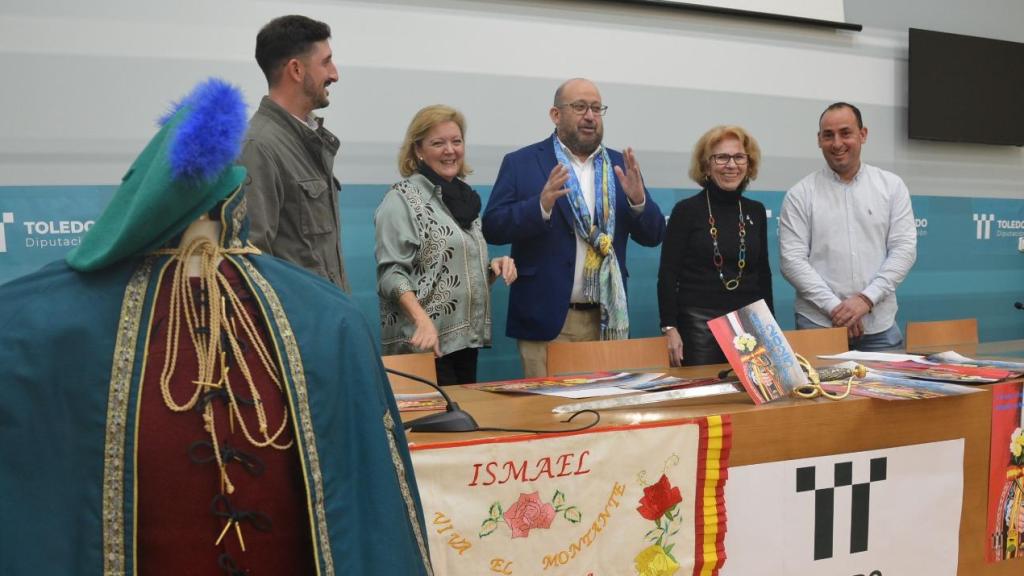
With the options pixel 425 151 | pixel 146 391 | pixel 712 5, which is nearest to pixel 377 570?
pixel 146 391

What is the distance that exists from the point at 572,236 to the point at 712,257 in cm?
52

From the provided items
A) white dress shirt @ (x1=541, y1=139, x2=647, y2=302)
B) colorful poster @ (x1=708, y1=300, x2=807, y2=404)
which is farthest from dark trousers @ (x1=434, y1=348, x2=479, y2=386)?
colorful poster @ (x1=708, y1=300, x2=807, y2=404)

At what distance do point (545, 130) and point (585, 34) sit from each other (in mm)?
487

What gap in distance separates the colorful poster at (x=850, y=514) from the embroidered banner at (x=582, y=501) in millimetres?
81

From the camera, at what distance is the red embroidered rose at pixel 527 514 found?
1651mm

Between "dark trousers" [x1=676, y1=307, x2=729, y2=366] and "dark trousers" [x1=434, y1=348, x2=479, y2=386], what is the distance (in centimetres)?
78

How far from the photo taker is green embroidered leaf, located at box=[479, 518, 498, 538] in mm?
1624

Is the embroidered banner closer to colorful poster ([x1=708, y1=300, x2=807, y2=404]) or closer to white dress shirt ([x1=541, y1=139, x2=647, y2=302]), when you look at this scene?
colorful poster ([x1=708, y1=300, x2=807, y2=404])

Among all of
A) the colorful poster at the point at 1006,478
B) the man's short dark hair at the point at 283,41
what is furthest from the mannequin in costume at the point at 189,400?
the colorful poster at the point at 1006,478

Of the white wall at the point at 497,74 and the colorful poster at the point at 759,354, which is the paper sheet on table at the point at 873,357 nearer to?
the colorful poster at the point at 759,354

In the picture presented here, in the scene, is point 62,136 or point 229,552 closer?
point 229,552

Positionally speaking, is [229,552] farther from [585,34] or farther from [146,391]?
[585,34]

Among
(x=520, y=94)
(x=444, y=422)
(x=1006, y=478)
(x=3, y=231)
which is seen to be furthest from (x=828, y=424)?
(x=3, y=231)

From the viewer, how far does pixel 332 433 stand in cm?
97
